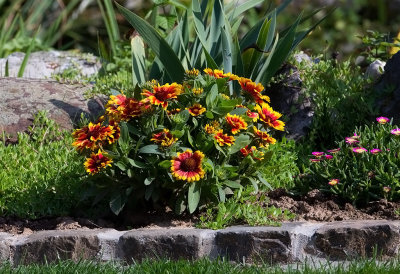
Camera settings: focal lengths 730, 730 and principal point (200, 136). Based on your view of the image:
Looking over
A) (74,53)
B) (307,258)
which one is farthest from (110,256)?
(74,53)

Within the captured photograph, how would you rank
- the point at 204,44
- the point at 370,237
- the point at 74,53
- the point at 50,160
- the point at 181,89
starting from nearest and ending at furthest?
the point at 370,237 < the point at 181,89 < the point at 204,44 < the point at 50,160 < the point at 74,53

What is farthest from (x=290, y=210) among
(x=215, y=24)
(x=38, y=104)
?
(x=38, y=104)

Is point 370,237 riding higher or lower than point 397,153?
lower

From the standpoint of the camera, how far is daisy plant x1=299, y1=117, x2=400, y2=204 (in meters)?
4.15

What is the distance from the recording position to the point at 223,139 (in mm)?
4062

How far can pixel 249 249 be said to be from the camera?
→ 3.76 meters

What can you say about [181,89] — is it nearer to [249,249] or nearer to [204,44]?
[204,44]

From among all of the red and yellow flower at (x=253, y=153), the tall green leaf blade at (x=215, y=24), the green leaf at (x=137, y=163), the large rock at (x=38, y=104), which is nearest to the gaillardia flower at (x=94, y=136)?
the green leaf at (x=137, y=163)

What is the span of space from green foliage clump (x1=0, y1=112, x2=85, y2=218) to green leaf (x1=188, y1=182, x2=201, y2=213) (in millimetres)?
786

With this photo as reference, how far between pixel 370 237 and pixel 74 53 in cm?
478

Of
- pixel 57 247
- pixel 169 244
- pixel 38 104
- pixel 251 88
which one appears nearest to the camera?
pixel 169 244

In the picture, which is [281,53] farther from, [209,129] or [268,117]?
[209,129]

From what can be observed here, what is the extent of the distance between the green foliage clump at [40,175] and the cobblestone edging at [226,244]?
50 centimetres

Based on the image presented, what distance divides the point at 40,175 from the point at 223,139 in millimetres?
1392
